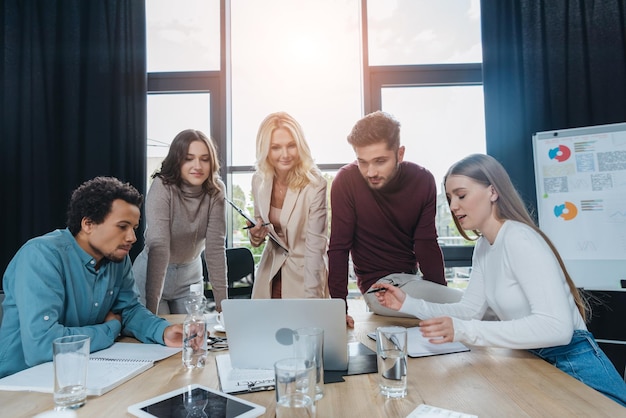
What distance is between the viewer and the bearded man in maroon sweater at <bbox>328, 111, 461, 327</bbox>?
2.00 m

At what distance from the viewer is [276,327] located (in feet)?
3.27

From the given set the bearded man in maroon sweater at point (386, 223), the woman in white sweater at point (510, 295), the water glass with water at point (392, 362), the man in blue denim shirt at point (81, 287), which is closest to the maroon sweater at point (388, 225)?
the bearded man in maroon sweater at point (386, 223)

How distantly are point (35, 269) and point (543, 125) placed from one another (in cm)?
302

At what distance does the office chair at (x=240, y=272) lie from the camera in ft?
9.62

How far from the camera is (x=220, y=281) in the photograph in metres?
2.24

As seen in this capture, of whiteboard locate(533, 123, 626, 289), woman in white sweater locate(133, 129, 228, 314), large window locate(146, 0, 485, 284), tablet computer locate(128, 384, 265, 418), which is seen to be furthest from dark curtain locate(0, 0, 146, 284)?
whiteboard locate(533, 123, 626, 289)

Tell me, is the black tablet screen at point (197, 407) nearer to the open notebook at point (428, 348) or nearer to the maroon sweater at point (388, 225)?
the open notebook at point (428, 348)

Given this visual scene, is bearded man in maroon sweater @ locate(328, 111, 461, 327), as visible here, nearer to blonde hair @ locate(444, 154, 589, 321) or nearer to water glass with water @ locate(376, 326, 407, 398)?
blonde hair @ locate(444, 154, 589, 321)

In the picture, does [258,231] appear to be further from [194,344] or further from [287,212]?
[194,344]

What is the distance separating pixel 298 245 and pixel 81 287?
1.08 m

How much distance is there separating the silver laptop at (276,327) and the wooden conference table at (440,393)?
0.25ft

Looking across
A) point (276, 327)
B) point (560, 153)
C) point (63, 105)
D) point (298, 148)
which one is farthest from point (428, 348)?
point (63, 105)

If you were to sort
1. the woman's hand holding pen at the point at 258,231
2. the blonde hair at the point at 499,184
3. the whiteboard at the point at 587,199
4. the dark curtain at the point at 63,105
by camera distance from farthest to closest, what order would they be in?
the dark curtain at the point at 63,105 < the whiteboard at the point at 587,199 < the woman's hand holding pen at the point at 258,231 < the blonde hair at the point at 499,184

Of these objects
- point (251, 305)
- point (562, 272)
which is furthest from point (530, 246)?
point (251, 305)
